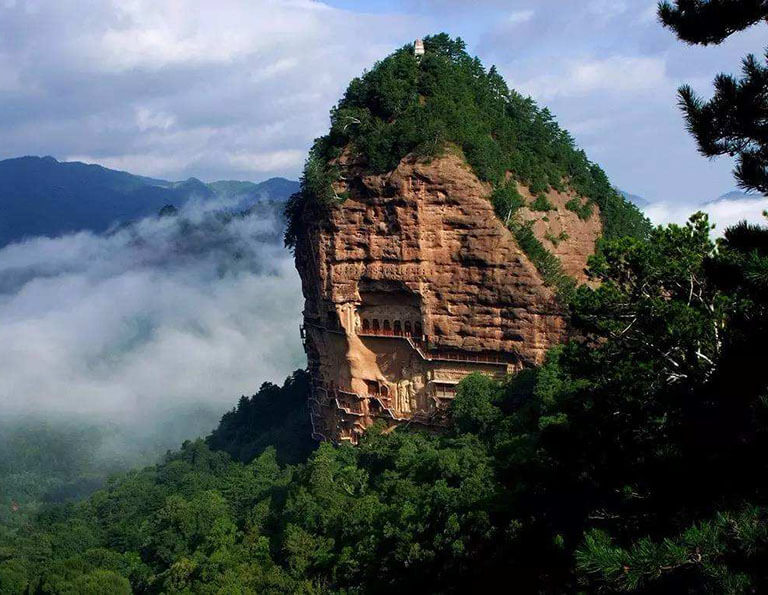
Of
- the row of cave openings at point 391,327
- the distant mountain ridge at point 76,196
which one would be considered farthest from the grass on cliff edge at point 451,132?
the distant mountain ridge at point 76,196

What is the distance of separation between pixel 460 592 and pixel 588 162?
29557 millimetres

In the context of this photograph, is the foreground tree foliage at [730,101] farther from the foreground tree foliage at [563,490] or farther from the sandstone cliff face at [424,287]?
the sandstone cliff face at [424,287]

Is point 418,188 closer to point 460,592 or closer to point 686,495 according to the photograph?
point 460,592

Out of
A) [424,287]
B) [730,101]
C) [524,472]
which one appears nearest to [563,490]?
[524,472]

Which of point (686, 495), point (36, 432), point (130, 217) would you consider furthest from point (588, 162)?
point (130, 217)

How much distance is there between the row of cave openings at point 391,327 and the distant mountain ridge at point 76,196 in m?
→ 104

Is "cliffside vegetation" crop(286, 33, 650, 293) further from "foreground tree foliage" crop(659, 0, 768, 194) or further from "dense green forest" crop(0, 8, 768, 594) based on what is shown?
"foreground tree foliage" crop(659, 0, 768, 194)

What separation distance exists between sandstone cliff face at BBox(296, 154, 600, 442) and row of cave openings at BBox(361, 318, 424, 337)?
1.6 inches

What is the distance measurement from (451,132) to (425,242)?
4.59m

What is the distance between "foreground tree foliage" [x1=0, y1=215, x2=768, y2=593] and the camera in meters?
12.4

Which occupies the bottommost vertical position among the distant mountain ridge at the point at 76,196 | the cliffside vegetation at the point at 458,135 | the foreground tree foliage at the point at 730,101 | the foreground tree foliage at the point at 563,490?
the foreground tree foliage at the point at 563,490

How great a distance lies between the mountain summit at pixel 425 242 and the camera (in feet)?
115

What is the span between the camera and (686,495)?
Result: 13.4 meters

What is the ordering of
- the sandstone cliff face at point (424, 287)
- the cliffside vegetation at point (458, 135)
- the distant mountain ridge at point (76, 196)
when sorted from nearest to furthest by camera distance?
the sandstone cliff face at point (424, 287) → the cliffside vegetation at point (458, 135) → the distant mountain ridge at point (76, 196)
